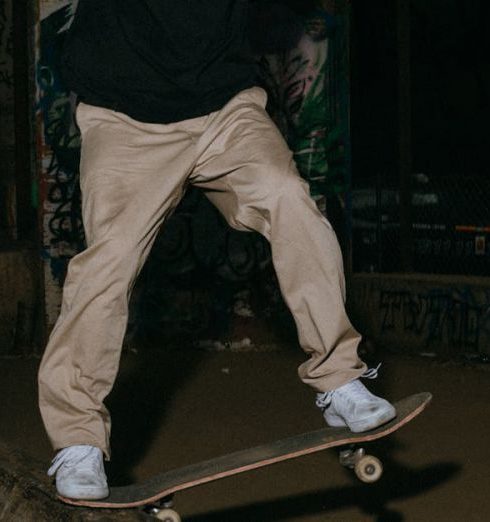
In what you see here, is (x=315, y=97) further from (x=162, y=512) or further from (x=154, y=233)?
(x=162, y=512)

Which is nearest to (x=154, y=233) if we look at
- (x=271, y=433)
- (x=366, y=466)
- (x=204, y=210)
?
(x=366, y=466)

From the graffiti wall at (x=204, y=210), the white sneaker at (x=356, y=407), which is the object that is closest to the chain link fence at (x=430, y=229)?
the graffiti wall at (x=204, y=210)

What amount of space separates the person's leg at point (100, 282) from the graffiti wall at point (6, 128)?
6728 mm

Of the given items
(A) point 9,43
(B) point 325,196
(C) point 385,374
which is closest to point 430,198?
(B) point 325,196

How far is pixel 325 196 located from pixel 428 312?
3.98ft

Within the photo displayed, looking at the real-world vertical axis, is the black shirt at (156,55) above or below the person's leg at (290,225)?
above

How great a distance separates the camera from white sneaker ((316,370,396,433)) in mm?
4414

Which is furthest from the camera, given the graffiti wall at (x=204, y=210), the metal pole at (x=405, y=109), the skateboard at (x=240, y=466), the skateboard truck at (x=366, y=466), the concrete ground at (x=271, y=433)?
the metal pole at (x=405, y=109)

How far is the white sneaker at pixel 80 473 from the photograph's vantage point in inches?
165

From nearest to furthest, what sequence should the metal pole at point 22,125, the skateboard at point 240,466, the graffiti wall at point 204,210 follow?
the skateboard at point 240,466
the graffiti wall at point 204,210
the metal pole at point 22,125

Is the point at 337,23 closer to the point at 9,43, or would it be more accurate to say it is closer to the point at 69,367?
the point at 9,43

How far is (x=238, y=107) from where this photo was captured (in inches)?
179

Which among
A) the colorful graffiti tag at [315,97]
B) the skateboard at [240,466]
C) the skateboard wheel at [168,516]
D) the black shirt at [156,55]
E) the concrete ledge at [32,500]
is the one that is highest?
the black shirt at [156,55]

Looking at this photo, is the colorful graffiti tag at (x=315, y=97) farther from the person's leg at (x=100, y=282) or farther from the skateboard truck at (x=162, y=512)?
the skateboard truck at (x=162, y=512)
